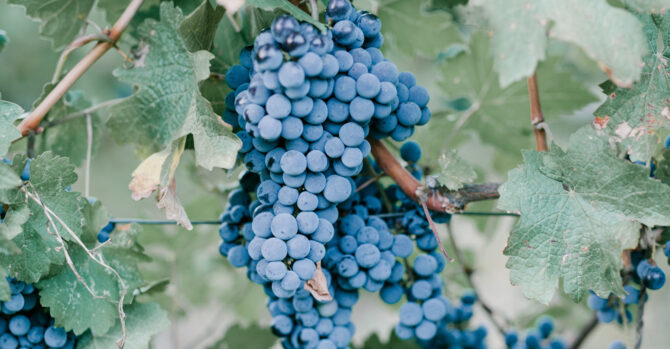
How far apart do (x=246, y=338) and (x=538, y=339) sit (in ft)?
2.31

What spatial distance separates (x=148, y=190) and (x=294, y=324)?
0.31 meters

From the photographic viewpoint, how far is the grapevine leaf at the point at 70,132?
106 cm

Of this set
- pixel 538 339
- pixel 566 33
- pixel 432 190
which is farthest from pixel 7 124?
pixel 538 339

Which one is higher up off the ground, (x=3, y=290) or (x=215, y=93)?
(x=215, y=93)

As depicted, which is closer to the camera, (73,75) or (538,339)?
(73,75)

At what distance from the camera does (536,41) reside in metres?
0.69

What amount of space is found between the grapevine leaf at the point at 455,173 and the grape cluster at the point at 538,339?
0.65 metres

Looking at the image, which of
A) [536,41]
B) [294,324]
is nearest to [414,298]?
[294,324]

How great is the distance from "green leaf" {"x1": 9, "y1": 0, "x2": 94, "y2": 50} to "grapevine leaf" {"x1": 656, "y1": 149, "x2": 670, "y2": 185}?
39.8 inches

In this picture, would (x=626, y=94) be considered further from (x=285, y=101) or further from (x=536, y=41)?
(x=285, y=101)

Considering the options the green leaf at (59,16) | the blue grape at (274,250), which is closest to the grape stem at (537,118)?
the blue grape at (274,250)

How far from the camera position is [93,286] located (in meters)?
0.88

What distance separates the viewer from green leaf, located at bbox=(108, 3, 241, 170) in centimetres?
81

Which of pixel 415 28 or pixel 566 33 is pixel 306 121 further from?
pixel 415 28
